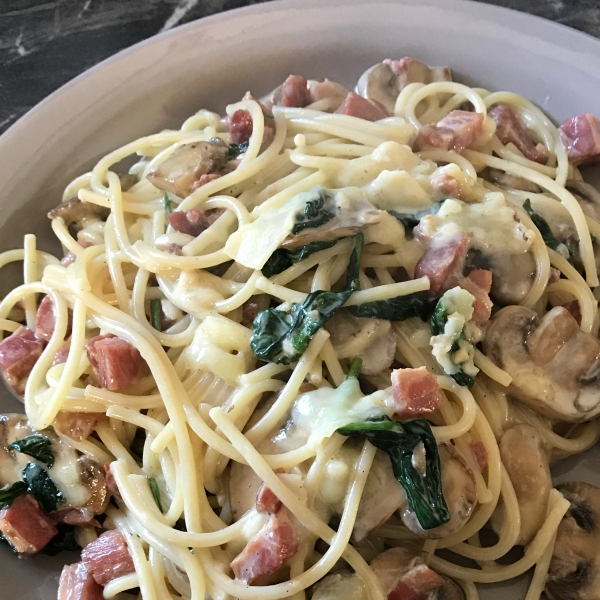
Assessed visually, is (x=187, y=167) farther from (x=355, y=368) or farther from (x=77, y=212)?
(x=355, y=368)

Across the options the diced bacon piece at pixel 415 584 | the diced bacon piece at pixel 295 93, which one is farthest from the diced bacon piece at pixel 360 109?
the diced bacon piece at pixel 415 584

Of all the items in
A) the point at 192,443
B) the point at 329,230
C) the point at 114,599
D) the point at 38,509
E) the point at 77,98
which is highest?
the point at 77,98

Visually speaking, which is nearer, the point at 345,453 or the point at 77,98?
A: the point at 345,453

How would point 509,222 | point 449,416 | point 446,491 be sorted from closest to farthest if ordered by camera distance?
1. point 446,491
2. point 449,416
3. point 509,222

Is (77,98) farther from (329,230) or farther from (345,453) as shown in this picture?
(345,453)

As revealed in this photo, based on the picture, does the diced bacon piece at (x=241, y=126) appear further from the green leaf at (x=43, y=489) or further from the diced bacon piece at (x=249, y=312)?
the green leaf at (x=43, y=489)

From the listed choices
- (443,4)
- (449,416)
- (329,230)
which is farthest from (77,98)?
(449,416)
